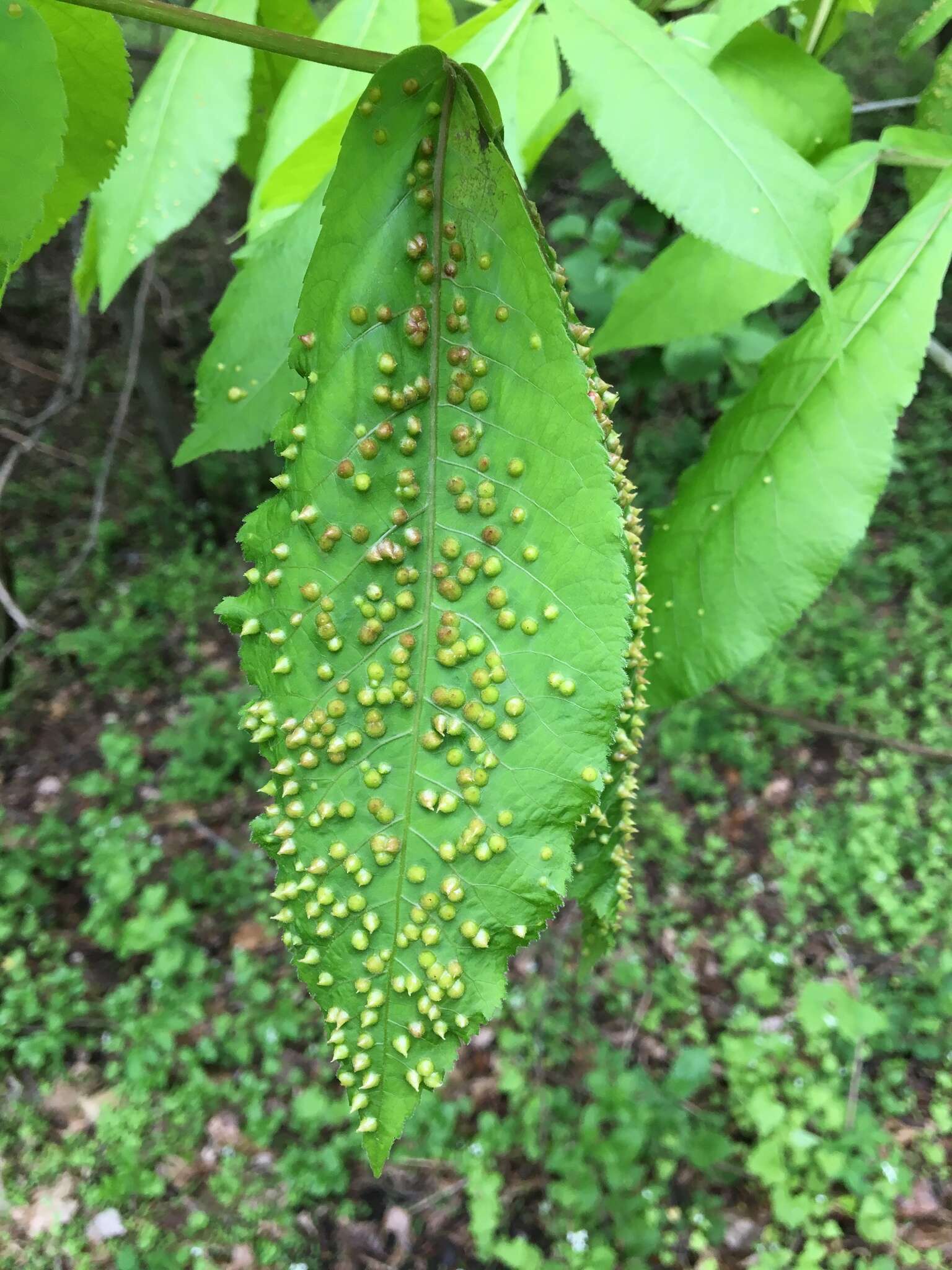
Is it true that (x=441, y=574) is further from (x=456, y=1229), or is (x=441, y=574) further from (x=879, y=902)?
(x=879, y=902)

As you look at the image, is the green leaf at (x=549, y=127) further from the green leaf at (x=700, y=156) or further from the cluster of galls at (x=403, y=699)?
the cluster of galls at (x=403, y=699)

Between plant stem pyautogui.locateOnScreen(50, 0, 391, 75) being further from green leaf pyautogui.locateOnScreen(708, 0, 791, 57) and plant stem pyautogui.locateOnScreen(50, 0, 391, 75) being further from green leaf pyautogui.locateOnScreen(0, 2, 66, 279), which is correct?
green leaf pyautogui.locateOnScreen(708, 0, 791, 57)

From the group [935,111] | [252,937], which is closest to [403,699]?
[935,111]

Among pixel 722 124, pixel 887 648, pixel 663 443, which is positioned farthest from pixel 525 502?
pixel 663 443

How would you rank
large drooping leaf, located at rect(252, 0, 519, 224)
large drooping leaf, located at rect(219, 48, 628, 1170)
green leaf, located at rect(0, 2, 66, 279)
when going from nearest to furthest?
green leaf, located at rect(0, 2, 66, 279) → large drooping leaf, located at rect(219, 48, 628, 1170) → large drooping leaf, located at rect(252, 0, 519, 224)

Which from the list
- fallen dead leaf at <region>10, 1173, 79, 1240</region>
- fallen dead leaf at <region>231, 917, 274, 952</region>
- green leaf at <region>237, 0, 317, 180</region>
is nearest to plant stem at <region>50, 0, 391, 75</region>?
green leaf at <region>237, 0, 317, 180</region>

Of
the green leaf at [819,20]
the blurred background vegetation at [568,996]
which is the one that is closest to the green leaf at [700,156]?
the green leaf at [819,20]
